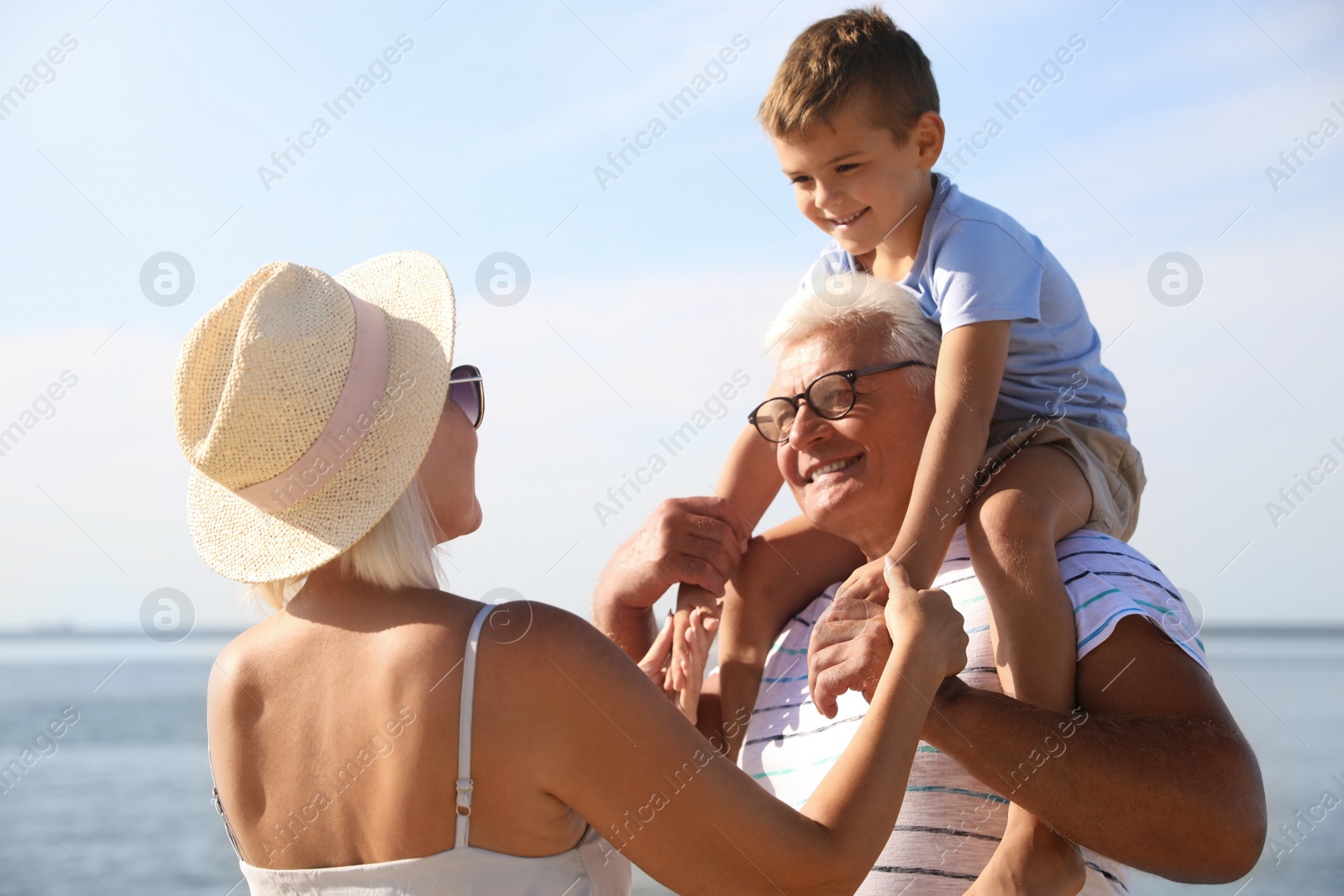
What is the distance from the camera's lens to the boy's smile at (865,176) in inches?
120

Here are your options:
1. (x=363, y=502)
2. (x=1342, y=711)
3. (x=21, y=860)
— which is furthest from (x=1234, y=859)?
(x=1342, y=711)

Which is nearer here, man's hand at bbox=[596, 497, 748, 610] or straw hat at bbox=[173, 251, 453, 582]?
straw hat at bbox=[173, 251, 453, 582]

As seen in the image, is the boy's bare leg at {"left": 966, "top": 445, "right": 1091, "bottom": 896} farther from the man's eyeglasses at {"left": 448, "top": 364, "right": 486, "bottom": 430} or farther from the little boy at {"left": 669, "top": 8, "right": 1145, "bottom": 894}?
the man's eyeglasses at {"left": 448, "top": 364, "right": 486, "bottom": 430}

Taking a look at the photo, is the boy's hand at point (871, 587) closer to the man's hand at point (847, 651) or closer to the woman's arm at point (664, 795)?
the man's hand at point (847, 651)

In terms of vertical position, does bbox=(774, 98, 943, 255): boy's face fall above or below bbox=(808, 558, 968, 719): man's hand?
above

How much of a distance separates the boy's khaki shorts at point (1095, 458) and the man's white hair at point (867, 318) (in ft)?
0.93

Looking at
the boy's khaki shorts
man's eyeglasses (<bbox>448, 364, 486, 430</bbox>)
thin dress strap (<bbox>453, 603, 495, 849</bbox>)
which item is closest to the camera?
thin dress strap (<bbox>453, 603, 495, 849</bbox>)

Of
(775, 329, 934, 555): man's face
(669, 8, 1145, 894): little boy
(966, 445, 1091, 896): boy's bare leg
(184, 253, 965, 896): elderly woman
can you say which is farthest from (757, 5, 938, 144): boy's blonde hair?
(184, 253, 965, 896): elderly woman

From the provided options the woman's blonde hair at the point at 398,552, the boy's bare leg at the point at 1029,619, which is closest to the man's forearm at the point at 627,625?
the boy's bare leg at the point at 1029,619

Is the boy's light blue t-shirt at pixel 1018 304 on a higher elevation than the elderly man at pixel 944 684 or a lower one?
higher

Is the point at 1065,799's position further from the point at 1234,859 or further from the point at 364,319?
the point at 364,319

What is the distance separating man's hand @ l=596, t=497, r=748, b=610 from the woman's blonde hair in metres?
1.24

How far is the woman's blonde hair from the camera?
1.94 meters

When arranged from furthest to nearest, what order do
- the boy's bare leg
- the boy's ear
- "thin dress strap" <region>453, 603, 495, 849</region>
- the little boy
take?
1. the boy's ear
2. the little boy
3. the boy's bare leg
4. "thin dress strap" <region>453, 603, 495, 849</region>
